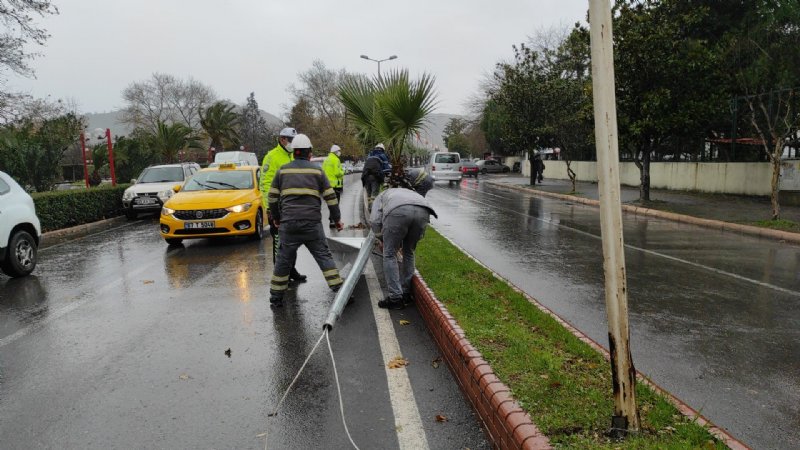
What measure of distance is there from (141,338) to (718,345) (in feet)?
17.2

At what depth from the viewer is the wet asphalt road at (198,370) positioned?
11.1 ft

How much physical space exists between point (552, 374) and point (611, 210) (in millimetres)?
1395

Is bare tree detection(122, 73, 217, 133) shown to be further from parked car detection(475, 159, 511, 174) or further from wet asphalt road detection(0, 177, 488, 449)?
wet asphalt road detection(0, 177, 488, 449)

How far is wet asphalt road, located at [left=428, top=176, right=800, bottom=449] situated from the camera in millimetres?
3859

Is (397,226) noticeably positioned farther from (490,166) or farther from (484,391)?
(490,166)

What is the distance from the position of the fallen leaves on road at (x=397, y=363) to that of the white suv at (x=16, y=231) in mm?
6271

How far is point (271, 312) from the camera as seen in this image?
19.6ft

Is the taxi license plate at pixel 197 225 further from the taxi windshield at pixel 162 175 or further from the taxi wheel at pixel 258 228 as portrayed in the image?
the taxi windshield at pixel 162 175

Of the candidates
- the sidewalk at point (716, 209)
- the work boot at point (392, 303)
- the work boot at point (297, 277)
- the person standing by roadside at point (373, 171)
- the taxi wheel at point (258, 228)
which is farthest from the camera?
the sidewalk at point (716, 209)

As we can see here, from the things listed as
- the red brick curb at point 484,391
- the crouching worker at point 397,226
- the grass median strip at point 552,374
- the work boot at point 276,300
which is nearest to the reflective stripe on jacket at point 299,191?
the crouching worker at point 397,226

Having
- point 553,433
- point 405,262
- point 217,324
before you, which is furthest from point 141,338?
point 553,433

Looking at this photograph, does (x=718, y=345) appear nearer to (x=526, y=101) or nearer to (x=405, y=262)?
(x=405, y=262)

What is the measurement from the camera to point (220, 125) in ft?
162

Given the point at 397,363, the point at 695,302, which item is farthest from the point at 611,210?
the point at 695,302
